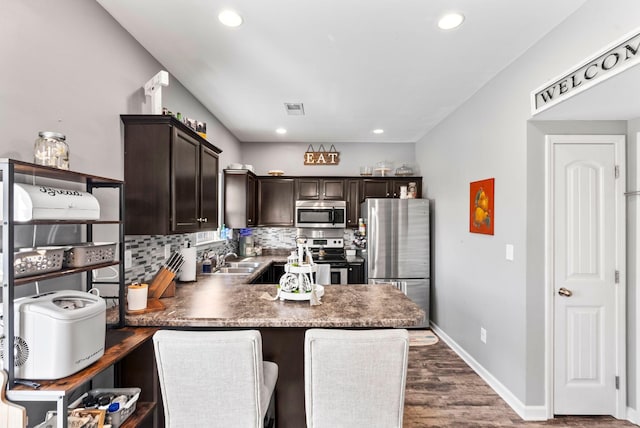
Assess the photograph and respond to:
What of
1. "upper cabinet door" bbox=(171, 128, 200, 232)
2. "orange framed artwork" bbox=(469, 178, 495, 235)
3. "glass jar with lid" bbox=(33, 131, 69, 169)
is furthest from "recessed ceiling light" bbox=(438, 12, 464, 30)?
"glass jar with lid" bbox=(33, 131, 69, 169)

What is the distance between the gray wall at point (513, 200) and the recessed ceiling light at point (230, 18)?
2.06 meters

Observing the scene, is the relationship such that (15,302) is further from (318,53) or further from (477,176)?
(477,176)

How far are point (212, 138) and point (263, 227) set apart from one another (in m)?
1.77

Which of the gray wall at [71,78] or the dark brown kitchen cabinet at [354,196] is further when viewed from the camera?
the dark brown kitchen cabinet at [354,196]

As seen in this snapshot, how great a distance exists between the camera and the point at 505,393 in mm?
2676

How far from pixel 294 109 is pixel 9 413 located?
325 cm

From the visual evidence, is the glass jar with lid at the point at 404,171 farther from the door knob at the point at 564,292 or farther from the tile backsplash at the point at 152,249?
the door knob at the point at 564,292

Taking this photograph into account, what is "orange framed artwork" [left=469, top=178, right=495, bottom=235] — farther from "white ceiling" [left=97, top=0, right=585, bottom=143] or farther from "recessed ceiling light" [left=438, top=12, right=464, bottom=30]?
"recessed ceiling light" [left=438, top=12, right=464, bottom=30]

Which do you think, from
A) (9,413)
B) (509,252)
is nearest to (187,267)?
(9,413)

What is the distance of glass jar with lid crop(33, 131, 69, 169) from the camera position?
52.6 inches

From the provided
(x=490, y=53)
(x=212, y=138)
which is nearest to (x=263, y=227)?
(x=212, y=138)

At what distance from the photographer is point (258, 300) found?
2.19 m

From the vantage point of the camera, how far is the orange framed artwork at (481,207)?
2918mm

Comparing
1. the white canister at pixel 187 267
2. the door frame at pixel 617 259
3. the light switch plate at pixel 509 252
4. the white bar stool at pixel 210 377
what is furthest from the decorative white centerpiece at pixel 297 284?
the door frame at pixel 617 259
